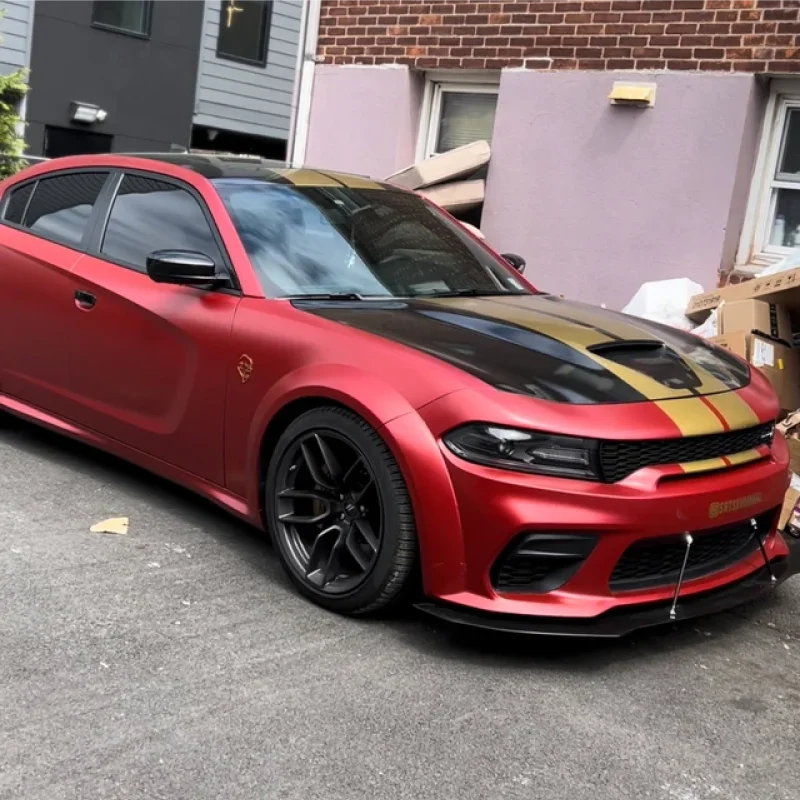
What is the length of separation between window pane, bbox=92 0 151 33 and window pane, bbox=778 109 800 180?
1397 centimetres

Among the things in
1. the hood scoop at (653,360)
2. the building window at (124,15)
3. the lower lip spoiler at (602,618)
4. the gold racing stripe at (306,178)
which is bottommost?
the lower lip spoiler at (602,618)

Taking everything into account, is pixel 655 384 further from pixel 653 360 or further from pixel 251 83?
pixel 251 83

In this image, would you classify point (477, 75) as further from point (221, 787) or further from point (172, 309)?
point (221, 787)

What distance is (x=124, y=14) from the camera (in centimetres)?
1916

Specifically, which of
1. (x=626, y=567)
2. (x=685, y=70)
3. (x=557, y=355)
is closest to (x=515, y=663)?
(x=626, y=567)

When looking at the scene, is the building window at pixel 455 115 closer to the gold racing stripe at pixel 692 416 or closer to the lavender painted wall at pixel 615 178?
the lavender painted wall at pixel 615 178

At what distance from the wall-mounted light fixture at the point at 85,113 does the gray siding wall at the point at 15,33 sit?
1.08 meters

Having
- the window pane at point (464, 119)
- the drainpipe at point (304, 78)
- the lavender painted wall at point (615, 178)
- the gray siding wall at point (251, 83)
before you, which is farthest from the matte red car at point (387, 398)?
the gray siding wall at point (251, 83)

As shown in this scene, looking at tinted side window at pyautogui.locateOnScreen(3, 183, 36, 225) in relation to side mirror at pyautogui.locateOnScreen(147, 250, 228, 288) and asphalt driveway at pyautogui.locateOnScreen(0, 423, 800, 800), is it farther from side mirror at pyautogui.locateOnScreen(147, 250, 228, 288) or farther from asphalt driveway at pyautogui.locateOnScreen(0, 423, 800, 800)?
asphalt driveway at pyautogui.locateOnScreen(0, 423, 800, 800)

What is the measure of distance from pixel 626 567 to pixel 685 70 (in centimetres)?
547

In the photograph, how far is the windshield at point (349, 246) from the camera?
4.47 meters

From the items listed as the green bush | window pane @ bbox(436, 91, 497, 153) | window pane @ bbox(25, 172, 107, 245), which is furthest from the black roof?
the green bush

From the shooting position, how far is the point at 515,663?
3.63 metres

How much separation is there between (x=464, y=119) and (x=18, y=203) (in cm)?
494
